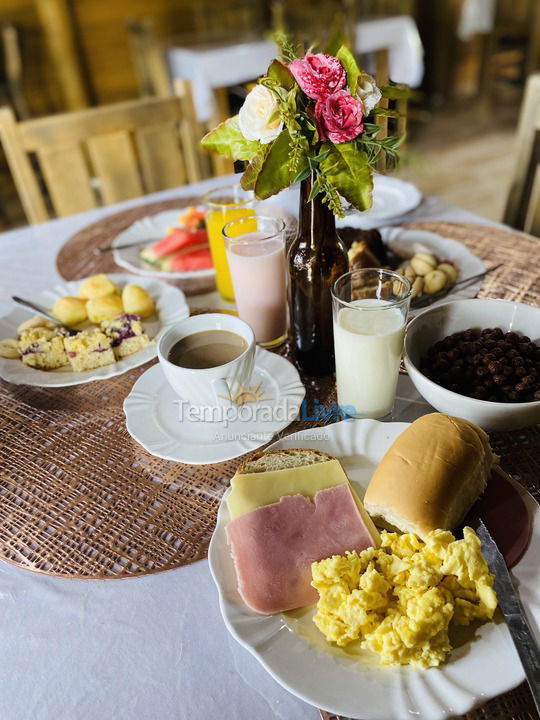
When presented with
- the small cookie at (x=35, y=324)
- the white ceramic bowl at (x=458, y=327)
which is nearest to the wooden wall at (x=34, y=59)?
the small cookie at (x=35, y=324)

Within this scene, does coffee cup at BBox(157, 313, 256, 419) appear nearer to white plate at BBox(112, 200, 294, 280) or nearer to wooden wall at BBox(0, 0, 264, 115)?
white plate at BBox(112, 200, 294, 280)

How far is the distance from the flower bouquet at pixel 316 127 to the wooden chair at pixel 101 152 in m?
1.27

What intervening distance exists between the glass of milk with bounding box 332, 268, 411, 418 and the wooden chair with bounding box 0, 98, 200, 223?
1.35 metres

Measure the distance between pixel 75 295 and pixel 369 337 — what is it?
26.7 inches

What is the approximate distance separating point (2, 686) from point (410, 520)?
1.52ft

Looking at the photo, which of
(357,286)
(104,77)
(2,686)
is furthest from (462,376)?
(104,77)

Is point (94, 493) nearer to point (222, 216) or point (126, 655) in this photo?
point (126, 655)

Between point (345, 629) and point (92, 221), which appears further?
point (92, 221)

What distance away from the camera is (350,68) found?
68 cm

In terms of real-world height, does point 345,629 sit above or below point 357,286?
below

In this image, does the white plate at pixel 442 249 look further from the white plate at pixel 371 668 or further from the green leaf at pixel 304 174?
the white plate at pixel 371 668

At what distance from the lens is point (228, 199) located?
1136mm

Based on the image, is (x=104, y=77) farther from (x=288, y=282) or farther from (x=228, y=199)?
(x=288, y=282)

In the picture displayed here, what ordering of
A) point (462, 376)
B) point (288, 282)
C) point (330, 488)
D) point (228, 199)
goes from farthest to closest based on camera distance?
1. point (228, 199)
2. point (288, 282)
3. point (462, 376)
4. point (330, 488)
